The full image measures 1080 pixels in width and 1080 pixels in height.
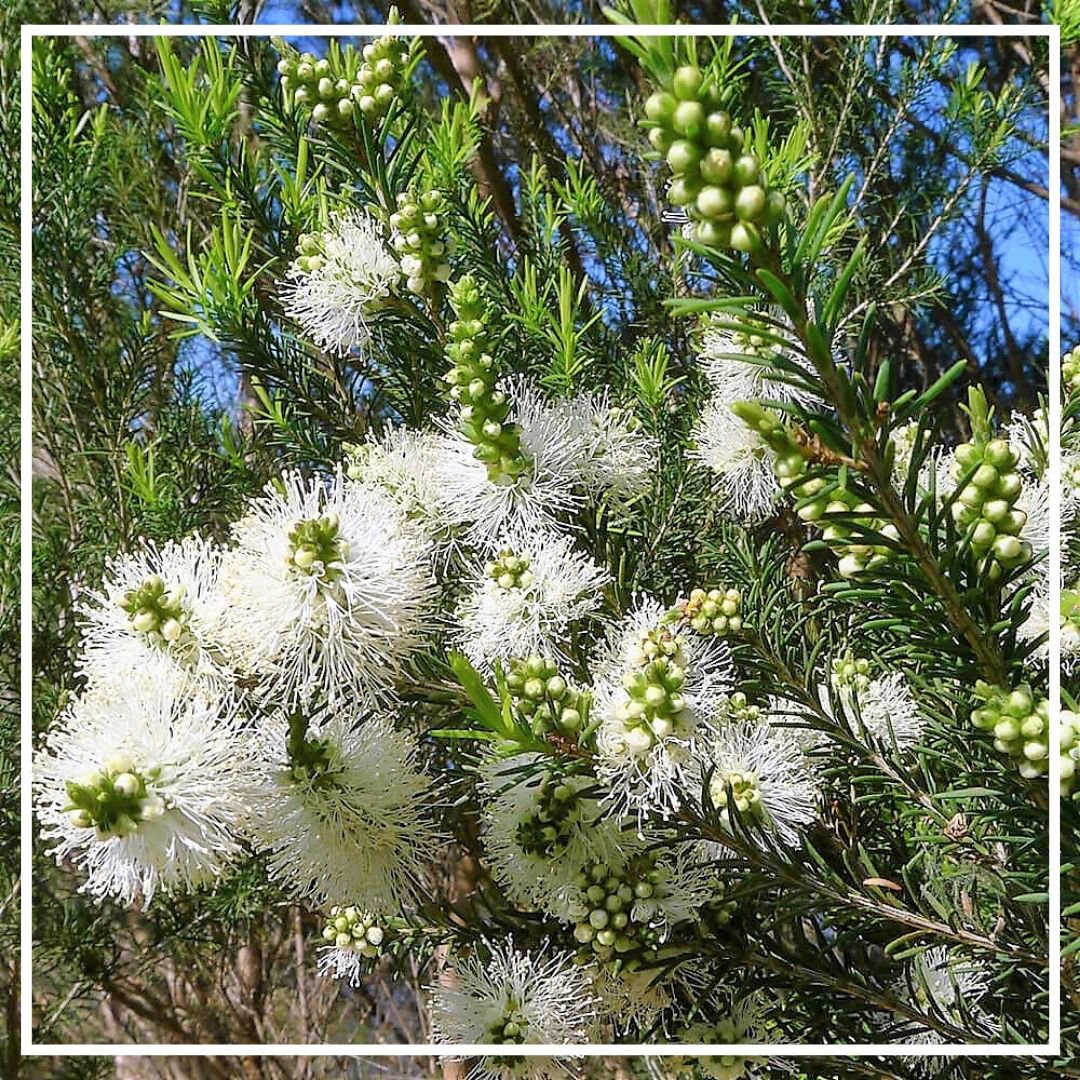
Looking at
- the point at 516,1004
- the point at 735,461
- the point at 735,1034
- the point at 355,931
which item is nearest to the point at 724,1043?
the point at 735,1034

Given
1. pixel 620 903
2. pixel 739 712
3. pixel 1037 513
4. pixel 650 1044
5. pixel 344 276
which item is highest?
pixel 344 276

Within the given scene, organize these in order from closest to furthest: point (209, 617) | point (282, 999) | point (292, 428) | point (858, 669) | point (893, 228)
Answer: point (209, 617)
point (858, 669)
point (292, 428)
point (893, 228)
point (282, 999)

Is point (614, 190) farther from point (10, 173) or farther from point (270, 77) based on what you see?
point (10, 173)

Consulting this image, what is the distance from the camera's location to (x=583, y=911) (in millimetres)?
562

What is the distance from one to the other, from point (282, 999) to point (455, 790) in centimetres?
111

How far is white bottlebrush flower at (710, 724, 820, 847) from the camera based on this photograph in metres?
0.56

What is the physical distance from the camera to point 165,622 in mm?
508

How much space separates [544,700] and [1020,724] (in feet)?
0.67

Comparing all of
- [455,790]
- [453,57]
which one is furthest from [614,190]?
[455,790]

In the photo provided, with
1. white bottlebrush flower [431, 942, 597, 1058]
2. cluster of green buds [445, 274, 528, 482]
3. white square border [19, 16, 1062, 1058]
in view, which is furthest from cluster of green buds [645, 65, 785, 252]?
white bottlebrush flower [431, 942, 597, 1058]

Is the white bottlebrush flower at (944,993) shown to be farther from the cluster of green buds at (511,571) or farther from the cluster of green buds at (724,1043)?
Result: the cluster of green buds at (511,571)

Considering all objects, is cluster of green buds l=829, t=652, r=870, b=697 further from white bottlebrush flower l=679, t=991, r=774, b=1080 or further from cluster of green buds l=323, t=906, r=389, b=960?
cluster of green buds l=323, t=906, r=389, b=960

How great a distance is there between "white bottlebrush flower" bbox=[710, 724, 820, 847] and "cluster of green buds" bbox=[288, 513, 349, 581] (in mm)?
222

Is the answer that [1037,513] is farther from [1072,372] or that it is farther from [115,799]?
[115,799]
